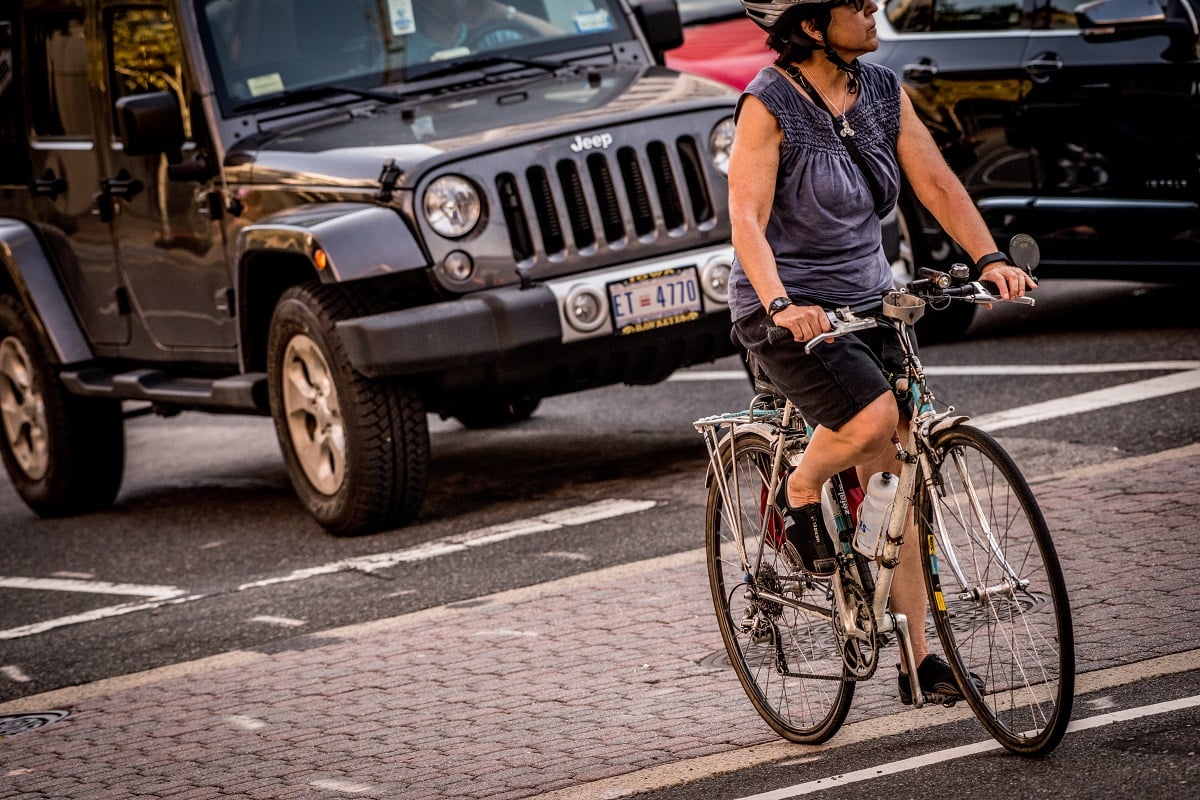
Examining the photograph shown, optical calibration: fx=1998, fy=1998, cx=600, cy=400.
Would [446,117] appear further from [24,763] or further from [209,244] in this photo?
[24,763]

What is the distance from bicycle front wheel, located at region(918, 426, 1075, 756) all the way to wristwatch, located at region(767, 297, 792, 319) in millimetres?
472

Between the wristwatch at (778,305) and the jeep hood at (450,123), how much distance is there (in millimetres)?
3543

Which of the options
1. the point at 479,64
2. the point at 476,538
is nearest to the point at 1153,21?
the point at 479,64

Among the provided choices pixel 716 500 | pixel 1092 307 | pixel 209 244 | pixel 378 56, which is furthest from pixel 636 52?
pixel 716 500

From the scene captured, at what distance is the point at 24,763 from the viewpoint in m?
5.81

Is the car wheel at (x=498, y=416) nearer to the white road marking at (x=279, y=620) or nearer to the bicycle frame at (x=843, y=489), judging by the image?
the white road marking at (x=279, y=620)

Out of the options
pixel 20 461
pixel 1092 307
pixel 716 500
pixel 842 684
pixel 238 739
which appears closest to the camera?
pixel 842 684

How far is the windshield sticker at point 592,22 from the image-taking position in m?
9.34

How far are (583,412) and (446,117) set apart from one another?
2.81m

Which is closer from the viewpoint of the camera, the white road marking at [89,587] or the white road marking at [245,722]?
the white road marking at [245,722]

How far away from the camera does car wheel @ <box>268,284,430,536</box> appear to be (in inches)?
310

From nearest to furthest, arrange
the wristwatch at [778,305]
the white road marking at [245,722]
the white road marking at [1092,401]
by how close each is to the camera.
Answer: the wristwatch at [778,305] → the white road marking at [245,722] → the white road marking at [1092,401]

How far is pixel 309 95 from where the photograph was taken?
28.6 feet

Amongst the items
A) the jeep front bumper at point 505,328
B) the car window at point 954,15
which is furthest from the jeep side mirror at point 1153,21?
the jeep front bumper at point 505,328
